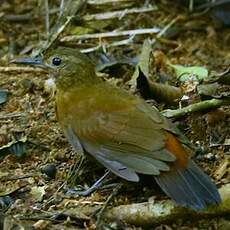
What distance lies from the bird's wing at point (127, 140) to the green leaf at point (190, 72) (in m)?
1.35

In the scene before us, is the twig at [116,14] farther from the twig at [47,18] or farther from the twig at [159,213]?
the twig at [159,213]

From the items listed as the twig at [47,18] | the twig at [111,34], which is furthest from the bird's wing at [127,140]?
the twig at [47,18]

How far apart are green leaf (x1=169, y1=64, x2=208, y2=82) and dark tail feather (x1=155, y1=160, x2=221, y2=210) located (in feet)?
→ 5.28

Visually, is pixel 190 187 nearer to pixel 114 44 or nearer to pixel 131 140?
pixel 131 140

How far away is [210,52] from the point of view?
689 cm

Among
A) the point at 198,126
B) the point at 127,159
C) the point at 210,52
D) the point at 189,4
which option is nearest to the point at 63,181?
the point at 127,159

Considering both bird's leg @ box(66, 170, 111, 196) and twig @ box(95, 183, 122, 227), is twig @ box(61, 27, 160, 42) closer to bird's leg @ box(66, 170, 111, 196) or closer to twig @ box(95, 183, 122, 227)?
bird's leg @ box(66, 170, 111, 196)

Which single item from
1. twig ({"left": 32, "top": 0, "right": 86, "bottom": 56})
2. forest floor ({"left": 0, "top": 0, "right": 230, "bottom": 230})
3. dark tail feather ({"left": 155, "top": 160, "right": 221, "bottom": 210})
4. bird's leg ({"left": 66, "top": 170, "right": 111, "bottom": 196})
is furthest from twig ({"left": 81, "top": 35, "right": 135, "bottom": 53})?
dark tail feather ({"left": 155, "top": 160, "right": 221, "bottom": 210})

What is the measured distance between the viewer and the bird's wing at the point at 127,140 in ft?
14.2

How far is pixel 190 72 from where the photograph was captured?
20.1 ft

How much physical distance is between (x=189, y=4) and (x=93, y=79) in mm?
2696

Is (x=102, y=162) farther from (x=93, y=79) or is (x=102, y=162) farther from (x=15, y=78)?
(x=15, y=78)

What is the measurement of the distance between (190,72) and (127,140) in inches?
73.1

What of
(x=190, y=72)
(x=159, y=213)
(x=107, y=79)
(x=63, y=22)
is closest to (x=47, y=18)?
(x=63, y=22)
